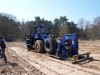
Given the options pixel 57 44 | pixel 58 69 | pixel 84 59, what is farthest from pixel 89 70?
pixel 57 44

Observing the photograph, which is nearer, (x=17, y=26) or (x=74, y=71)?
(x=74, y=71)

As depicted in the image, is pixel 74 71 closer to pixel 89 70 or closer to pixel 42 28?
pixel 89 70

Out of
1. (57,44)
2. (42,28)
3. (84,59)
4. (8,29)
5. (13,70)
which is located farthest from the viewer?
(8,29)

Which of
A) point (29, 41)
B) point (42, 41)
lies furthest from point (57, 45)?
point (29, 41)

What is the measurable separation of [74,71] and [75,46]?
3811mm

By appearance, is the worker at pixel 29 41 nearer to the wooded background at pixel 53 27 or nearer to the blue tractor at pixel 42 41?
the blue tractor at pixel 42 41

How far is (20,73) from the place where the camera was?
1082 cm

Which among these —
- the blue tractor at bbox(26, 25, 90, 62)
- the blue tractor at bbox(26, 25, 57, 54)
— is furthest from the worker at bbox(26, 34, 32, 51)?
the blue tractor at bbox(26, 25, 90, 62)

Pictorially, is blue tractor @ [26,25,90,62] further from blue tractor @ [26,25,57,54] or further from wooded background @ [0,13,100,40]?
wooded background @ [0,13,100,40]

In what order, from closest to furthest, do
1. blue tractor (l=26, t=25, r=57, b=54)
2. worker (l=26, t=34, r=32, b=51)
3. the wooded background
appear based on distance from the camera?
blue tractor (l=26, t=25, r=57, b=54)
worker (l=26, t=34, r=32, b=51)
the wooded background

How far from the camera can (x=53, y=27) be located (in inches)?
2751

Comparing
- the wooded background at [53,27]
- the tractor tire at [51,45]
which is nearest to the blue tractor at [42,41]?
the tractor tire at [51,45]

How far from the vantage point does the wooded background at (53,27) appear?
58531mm

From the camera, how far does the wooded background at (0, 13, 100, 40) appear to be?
2304 inches
